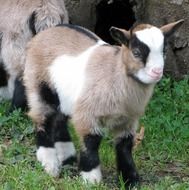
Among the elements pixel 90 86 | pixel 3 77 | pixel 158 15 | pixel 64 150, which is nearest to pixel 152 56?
pixel 90 86

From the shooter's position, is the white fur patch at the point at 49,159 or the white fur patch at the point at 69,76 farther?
the white fur patch at the point at 49,159

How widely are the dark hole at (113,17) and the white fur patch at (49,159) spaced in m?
3.71

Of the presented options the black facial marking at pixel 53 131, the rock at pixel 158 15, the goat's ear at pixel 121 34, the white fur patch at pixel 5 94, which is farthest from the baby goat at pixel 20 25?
the goat's ear at pixel 121 34

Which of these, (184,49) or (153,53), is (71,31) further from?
(184,49)

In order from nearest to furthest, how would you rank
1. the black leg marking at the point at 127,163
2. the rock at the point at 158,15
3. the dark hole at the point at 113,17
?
the black leg marking at the point at 127,163 < the rock at the point at 158,15 < the dark hole at the point at 113,17

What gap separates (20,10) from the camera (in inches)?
326

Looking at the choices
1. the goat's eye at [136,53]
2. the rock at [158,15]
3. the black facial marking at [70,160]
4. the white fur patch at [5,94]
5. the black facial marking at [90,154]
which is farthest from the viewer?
the rock at [158,15]

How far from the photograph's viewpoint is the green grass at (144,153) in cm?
654

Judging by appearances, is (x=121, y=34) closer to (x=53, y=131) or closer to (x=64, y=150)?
(x=53, y=131)

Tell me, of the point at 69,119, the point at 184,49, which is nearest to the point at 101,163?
the point at 69,119

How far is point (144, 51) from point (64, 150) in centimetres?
170

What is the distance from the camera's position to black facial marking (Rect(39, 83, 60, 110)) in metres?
6.97

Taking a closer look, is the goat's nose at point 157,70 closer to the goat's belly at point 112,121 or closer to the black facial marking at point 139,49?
the black facial marking at point 139,49

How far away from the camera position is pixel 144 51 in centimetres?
601
